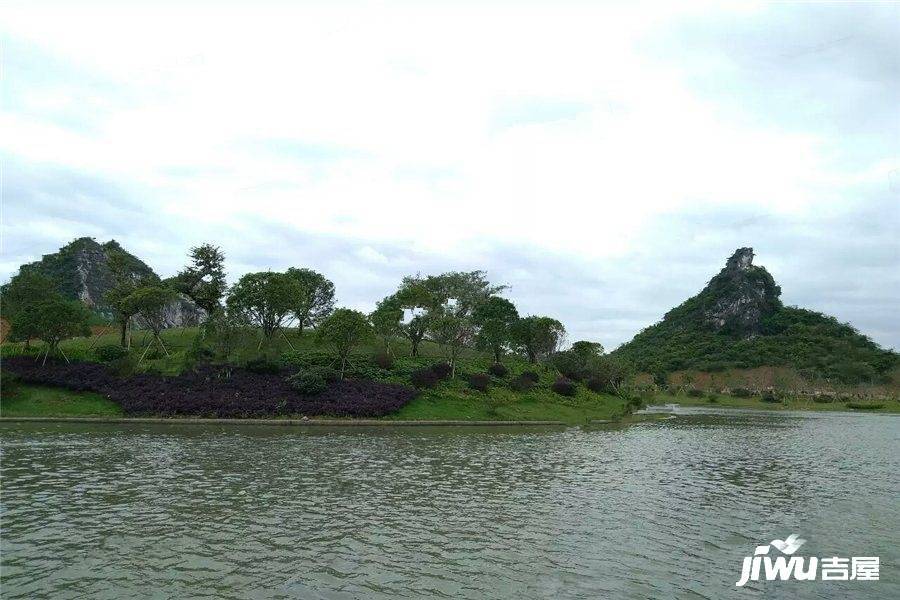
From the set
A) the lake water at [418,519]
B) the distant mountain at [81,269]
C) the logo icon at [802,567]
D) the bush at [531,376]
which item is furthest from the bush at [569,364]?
the distant mountain at [81,269]

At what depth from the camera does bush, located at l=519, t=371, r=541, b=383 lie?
67738 millimetres

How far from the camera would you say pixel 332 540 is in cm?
1502

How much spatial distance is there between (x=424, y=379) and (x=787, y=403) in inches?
3259

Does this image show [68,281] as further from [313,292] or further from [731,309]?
[731,309]

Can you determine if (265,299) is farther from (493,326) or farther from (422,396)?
(493,326)

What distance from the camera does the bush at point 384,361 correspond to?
210ft

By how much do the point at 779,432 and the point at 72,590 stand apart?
5484cm

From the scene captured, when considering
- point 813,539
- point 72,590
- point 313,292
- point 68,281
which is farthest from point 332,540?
point 68,281

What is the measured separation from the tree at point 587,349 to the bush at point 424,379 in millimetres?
28303

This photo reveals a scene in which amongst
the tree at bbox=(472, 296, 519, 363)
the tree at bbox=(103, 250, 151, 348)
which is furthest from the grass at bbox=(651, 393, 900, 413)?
the tree at bbox=(103, 250, 151, 348)

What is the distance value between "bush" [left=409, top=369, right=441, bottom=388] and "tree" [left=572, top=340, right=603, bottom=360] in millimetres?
28303

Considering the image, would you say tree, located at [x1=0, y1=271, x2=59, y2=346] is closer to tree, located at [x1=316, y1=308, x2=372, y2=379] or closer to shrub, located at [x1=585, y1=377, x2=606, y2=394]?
tree, located at [x1=316, y1=308, x2=372, y2=379]

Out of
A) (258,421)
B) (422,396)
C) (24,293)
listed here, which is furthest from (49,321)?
(422,396)

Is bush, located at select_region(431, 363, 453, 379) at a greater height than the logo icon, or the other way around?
bush, located at select_region(431, 363, 453, 379)
